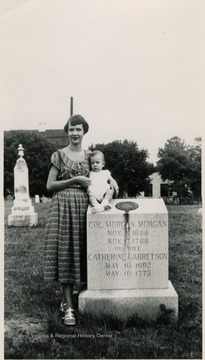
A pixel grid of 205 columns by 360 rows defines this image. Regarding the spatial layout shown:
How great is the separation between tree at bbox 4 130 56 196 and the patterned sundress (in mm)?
1536

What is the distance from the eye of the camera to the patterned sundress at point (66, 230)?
443 centimetres

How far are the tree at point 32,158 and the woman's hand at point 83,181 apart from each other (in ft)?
5.40

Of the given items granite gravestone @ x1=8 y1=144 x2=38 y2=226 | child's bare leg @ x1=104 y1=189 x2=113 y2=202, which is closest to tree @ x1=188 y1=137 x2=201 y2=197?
child's bare leg @ x1=104 y1=189 x2=113 y2=202

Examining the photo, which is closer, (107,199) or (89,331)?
(89,331)

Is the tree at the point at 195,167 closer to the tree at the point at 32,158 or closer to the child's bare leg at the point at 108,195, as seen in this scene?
the child's bare leg at the point at 108,195

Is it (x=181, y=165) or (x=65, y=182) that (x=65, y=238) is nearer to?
(x=65, y=182)

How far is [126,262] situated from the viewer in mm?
4410

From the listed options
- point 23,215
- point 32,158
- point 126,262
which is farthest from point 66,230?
point 23,215

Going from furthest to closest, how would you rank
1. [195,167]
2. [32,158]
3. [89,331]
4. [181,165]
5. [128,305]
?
[32,158], [181,165], [195,167], [128,305], [89,331]

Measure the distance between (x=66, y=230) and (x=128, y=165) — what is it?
6.99 feet

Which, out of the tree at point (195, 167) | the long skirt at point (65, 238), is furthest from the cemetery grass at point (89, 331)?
the tree at point (195, 167)

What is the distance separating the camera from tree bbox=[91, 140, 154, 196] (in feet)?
18.9

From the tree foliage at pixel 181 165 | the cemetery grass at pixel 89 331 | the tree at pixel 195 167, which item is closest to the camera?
the cemetery grass at pixel 89 331

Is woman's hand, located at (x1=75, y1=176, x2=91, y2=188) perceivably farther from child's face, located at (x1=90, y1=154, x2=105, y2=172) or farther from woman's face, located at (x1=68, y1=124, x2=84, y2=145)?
woman's face, located at (x1=68, y1=124, x2=84, y2=145)
